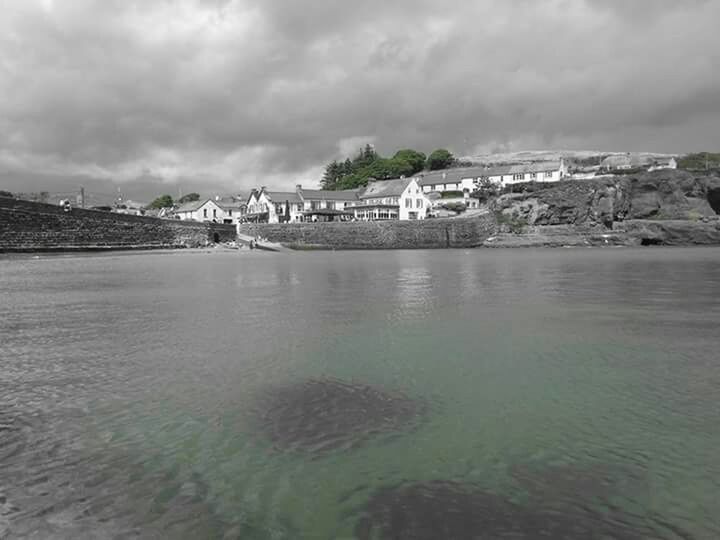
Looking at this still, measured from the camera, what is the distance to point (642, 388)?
881 cm

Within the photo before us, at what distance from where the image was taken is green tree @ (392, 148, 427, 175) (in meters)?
161

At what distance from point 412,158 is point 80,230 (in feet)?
391

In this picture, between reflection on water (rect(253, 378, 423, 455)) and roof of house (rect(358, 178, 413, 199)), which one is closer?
reflection on water (rect(253, 378, 423, 455))

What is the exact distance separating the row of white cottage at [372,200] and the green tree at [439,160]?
24.9 m

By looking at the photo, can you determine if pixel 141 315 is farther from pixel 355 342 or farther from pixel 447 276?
pixel 447 276

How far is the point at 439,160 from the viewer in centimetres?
16450

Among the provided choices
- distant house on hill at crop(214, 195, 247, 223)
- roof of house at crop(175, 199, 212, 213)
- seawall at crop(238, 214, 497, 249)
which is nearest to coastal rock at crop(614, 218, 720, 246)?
seawall at crop(238, 214, 497, 249)

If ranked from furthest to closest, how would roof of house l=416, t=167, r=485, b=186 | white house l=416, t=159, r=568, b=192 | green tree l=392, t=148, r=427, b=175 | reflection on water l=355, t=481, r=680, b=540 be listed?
1. green tree l=392, t=148, r=427, b=175
2. roof of house l=416, t=167, r=485, b=186
3. white house l=416, t=159, r=568, b=192
4. reflection on water l=355, t=481, r=680, b=540

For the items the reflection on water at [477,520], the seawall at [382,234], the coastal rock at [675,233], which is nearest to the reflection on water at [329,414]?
the reflection on water at [477,520]

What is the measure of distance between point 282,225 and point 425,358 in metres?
88.0

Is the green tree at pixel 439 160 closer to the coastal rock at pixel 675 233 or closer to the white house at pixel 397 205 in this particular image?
the white house at pixel 397 205

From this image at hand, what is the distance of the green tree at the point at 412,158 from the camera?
161 meters

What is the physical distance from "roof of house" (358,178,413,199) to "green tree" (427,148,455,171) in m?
47.1

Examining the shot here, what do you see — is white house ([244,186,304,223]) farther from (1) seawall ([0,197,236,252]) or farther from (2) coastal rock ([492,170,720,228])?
(2) coastal rock ([492,170,720,228])
